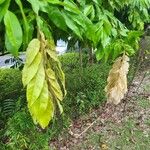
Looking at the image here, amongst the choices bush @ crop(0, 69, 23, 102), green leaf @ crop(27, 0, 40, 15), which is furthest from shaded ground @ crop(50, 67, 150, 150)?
green leaf @ crop(27, 0, 40, 15)

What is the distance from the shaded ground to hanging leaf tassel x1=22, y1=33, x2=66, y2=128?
4.21 metres

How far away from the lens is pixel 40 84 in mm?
1052

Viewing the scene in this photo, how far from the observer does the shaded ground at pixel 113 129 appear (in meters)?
5.36

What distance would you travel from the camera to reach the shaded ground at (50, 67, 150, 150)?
536 centimetres

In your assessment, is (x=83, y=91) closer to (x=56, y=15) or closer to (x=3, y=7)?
(x=56, y=15)

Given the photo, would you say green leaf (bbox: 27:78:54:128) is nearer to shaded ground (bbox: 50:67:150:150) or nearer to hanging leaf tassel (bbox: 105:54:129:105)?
hanging leaf tassel (bbox: 105:54:129:105)

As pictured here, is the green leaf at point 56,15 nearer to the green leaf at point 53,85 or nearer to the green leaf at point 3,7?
the green leaf at point 3,7

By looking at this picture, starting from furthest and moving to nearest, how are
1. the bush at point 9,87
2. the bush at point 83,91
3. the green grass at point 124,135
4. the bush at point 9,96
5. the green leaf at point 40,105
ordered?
the bush at point 83,91 < the bush at point 9,87 < the green grass at point 124,135 < the bush at point 9,96 < the green leaf at point 40,105

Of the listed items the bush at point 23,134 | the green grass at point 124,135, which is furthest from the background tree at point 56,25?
the green grass at point 124,135

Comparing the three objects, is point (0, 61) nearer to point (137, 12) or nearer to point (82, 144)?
point (82, 144)

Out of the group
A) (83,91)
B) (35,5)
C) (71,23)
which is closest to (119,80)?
(71,23)

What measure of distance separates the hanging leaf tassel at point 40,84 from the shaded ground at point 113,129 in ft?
13.8

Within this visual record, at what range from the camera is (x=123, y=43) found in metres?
1.91

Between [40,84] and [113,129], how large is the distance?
16.2ft
